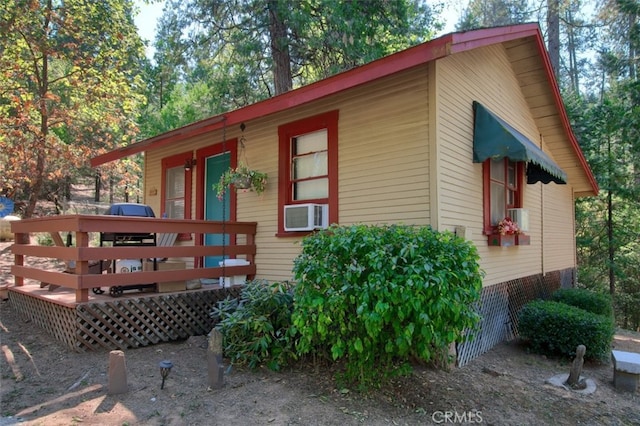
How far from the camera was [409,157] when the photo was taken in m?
4.82

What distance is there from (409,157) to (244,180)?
2.55 m

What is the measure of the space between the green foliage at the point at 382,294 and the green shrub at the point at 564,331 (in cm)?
288

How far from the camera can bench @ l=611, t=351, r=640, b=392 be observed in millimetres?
4554

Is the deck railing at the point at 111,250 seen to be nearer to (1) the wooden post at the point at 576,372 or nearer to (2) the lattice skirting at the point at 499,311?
(2) the lattice skirting at the point at 499,311

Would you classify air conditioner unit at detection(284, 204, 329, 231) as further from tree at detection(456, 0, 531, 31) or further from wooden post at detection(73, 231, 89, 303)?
tree at detection(456, 0, 531, 31)

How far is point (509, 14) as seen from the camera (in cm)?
2144

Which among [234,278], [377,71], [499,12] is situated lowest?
[234,278]

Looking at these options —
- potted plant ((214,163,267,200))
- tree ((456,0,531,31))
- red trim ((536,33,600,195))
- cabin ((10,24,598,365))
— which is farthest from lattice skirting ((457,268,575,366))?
tree ((456,0,531,31))

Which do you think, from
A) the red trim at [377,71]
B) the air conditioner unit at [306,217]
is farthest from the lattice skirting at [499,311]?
the red trim at [377,71]

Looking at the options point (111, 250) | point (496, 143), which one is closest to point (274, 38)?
point (496, 143)

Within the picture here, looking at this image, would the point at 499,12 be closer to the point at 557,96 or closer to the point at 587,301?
the point at 557,96

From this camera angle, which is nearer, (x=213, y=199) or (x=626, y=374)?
(x=626, y=374)

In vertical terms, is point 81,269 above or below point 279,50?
below

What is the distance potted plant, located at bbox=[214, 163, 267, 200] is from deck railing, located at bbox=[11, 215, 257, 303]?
550mm
